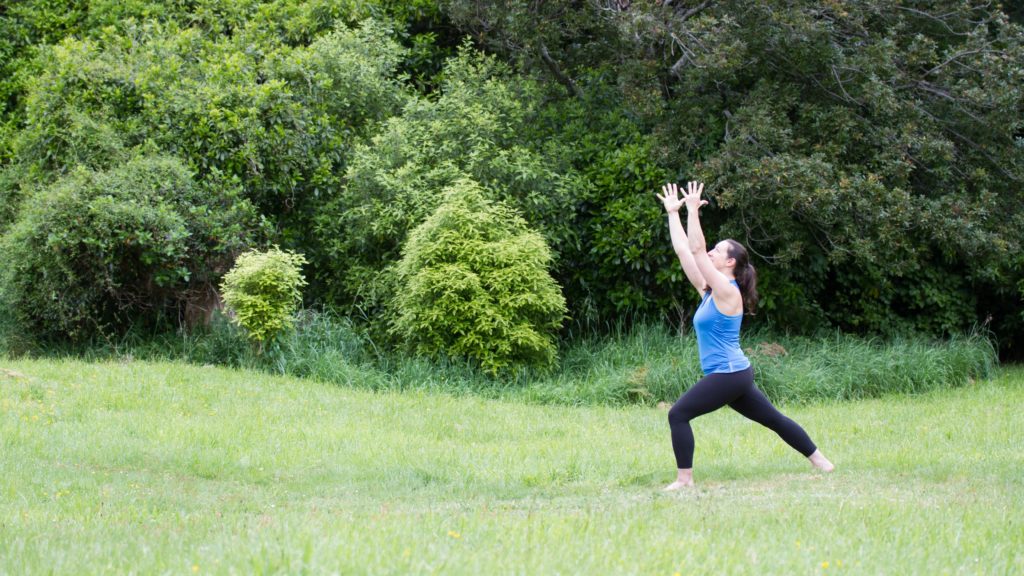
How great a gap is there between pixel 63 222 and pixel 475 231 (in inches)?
212

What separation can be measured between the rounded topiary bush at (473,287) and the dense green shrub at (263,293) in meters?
1.48

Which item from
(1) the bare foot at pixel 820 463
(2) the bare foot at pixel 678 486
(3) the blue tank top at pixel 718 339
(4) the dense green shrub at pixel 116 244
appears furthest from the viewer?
(4) the dense green shrub at pixel 116 244

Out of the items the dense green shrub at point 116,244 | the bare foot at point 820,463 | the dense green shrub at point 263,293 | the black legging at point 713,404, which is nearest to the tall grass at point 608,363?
the dense green shrub at point 263,293

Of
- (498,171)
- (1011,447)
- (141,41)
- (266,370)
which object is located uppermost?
(141,41)

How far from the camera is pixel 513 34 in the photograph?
1515 cm

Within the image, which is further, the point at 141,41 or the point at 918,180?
the point at 141,41

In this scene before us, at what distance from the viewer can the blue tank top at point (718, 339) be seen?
A: 7219 mm

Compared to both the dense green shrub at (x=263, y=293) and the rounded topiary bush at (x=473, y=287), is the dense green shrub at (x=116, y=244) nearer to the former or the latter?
the dense green shrub at (x=263, y=293)

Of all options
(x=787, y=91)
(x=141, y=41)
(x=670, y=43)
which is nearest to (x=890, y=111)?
(x=787, y=91)

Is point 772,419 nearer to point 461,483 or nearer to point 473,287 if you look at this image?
point 461,483

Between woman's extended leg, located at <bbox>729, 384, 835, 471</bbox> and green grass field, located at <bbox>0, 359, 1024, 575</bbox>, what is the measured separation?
233 millimetres

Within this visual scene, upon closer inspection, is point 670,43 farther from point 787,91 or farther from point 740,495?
point 740,495

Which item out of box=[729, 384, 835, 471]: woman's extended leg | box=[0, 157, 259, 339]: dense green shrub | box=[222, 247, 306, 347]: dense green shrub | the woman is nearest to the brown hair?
the woman

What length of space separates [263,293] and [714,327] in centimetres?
748
